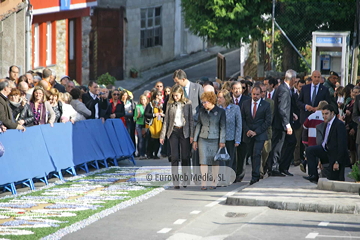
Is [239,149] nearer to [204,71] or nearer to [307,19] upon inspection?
[307,19]

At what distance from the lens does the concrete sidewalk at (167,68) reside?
3984 cm

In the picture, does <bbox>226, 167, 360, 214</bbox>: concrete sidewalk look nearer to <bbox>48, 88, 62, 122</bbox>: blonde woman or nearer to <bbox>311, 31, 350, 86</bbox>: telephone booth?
<bbox>48, 88, 62, 122</bbox>: blonde woman

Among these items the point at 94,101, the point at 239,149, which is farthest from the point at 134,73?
the point at 239,149

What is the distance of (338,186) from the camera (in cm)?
1388

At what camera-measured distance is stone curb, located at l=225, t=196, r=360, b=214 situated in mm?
12398

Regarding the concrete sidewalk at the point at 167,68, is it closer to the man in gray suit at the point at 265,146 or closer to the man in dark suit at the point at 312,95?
the man in dark suit at the point at 312,95

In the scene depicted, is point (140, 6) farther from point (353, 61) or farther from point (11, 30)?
point (353, 61)

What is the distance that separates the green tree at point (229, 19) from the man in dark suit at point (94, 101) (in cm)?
1425

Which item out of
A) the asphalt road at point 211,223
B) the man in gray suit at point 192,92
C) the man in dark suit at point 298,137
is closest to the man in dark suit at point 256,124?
→ the man in gray suit at point 192,92

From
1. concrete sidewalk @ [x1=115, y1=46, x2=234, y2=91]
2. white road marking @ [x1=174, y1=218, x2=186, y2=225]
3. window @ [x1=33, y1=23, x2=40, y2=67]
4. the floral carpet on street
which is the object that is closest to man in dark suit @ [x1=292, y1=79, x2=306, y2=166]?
the floral carpet on street

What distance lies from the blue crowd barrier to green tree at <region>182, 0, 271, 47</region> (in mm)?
14692

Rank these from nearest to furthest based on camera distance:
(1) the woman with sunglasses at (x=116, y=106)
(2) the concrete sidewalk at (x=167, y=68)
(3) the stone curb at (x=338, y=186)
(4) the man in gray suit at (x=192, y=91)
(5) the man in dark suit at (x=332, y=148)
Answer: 1. (3) the stone curb at (x=338, y=186)
2. (5) the man in dark suit at (x=332, y=148)
3. (4) the man in gray suit at (x=192, y=91)
4. (1) the woman with sunglasses at (x=116, y=106)
5. (2) the concrete sidewalk at (x=167, y=68)

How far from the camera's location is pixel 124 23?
40719mm

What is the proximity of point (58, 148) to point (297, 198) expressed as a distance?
17.2 ft
